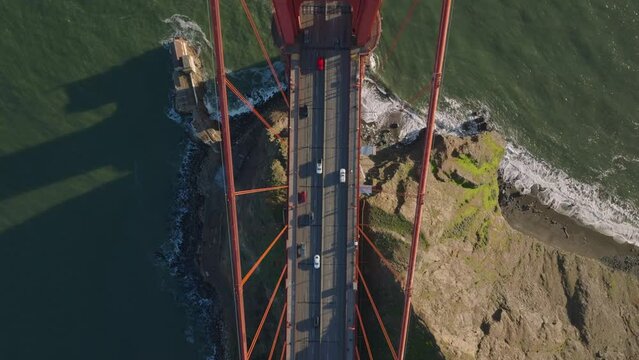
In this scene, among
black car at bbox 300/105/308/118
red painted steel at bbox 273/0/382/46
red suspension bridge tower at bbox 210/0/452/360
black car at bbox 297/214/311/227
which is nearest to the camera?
red painted steel at bbox 273/0/382/46

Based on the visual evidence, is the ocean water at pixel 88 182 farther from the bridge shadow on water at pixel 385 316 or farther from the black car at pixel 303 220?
the bridge shadow on water at pixel 385 316

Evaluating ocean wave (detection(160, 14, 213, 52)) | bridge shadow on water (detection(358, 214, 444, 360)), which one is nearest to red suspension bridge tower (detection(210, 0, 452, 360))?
bridge shadow on water (detection(358, 214, 444, 360))

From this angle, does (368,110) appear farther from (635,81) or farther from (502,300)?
(635,81)

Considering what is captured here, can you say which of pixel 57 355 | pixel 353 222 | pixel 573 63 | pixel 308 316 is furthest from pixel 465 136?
pixel 57 355

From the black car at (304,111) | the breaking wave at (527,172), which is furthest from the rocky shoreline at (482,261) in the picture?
the black car at (304,111)

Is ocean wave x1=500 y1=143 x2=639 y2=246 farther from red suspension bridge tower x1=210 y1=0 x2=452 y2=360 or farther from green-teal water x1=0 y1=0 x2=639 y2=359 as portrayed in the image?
red suspension bridge tower x1=210 y1=0 x2=452 y2=360

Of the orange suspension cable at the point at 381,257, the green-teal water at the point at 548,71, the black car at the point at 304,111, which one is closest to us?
the orange suspension cable at the point at 381,257

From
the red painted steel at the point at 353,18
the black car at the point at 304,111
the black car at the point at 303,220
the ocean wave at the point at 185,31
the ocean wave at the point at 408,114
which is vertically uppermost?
the red painted steel at the point at 353,18
